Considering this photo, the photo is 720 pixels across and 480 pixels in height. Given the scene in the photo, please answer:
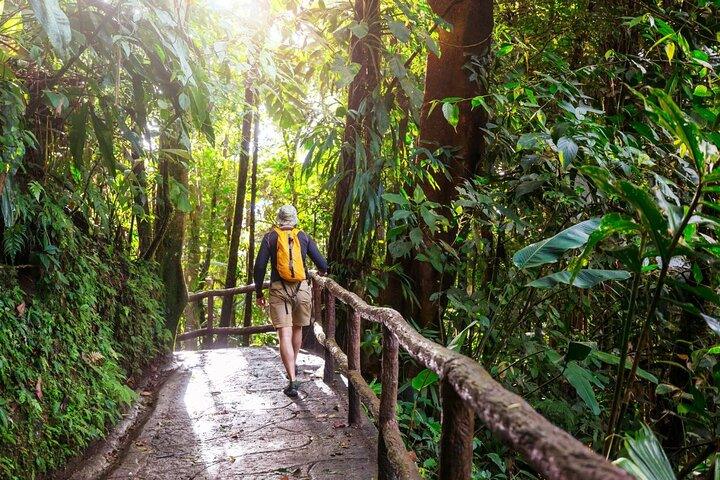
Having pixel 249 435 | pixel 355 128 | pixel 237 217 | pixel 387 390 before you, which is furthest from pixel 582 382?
pixel 237 217

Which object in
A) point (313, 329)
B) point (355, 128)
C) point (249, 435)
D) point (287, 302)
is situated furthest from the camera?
point (313, 329)

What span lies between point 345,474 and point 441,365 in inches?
75.8

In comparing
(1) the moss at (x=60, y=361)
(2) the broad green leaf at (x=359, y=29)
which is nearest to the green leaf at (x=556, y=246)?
(1) the moss at (x=60, y=361)

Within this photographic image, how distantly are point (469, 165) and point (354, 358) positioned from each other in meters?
2.53

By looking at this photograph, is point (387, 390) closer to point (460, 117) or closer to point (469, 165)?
point (469, 165)

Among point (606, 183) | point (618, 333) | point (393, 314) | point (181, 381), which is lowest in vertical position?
point (181, 381)

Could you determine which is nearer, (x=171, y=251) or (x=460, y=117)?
(x=460, y=117)

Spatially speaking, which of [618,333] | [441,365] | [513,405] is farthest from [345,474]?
[618,333]

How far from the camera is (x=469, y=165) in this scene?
20.4 ft

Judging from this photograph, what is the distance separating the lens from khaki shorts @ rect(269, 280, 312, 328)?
6.08m

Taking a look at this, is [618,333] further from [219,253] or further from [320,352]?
[219,253]

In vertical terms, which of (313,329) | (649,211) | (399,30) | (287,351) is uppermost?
(399,30)

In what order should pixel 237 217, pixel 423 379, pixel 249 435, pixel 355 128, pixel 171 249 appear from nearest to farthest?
pixel 423 379 < pixel 249 435 < pixel 355 128 < pixel 171 249 < pixel 237 217

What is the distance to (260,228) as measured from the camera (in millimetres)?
19375
